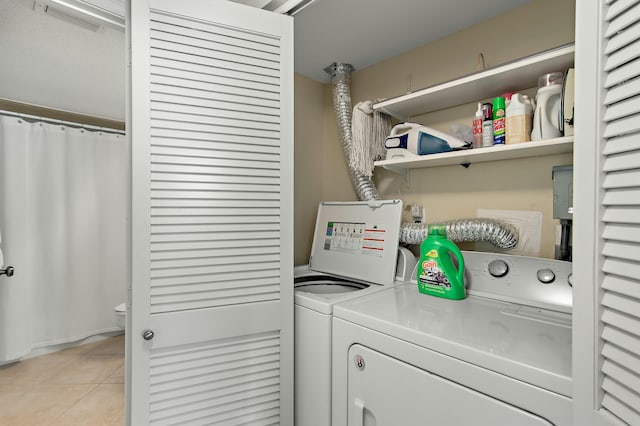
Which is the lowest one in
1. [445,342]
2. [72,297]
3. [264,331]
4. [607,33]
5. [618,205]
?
[72,297]

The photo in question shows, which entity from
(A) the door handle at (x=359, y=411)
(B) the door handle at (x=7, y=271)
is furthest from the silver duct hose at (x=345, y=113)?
(B) the door handle at (x=7, y=271)

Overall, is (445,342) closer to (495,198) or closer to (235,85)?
(495,198)

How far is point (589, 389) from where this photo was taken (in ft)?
2.32

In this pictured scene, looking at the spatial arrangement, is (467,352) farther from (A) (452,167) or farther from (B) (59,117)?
(B) (59,117)

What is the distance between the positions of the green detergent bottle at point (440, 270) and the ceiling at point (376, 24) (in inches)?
48.1

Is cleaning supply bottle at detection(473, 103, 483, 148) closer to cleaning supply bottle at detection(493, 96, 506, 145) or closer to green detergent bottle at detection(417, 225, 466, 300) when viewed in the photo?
cleaning supply bottle at detection(493, 96, 506, 145)

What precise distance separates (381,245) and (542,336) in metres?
0.95

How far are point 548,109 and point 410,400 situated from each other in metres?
1.32

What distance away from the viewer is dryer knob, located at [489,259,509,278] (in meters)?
1.53

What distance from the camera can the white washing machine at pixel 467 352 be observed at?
911 millimetres

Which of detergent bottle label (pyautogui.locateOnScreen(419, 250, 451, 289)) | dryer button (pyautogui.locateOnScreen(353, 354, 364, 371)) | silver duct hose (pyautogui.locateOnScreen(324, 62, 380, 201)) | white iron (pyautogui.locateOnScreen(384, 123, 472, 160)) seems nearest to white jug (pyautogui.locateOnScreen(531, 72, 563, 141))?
white iron (pyautogui.locateOnScreen(384, 123, 472, 160))

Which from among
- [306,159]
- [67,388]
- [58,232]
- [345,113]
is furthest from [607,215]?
[58,232]

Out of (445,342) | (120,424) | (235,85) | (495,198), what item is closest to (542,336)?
(445,342)

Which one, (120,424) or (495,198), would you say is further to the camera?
(120,424)
